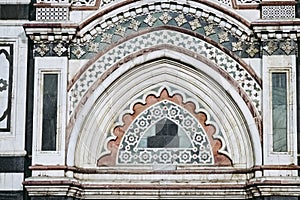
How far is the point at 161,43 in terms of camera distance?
36.9 feet

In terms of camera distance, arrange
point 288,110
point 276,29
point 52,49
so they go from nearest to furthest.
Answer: point 288,110
point 276,29
point 52,49

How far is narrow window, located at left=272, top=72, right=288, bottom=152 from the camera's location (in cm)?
1079

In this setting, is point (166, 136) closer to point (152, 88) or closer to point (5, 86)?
point (152, 88)

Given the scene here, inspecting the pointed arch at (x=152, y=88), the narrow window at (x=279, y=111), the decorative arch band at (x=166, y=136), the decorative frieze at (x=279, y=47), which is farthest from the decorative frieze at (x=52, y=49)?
the narrow window at (x=279, y=111)

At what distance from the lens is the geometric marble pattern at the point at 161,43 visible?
1107cm

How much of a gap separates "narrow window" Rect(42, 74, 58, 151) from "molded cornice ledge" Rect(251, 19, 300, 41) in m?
2.59

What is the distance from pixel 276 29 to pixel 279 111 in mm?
1017

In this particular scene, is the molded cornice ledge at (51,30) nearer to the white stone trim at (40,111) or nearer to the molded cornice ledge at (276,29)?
the white stone trim at (40,111)

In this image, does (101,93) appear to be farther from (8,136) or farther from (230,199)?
(230,199)

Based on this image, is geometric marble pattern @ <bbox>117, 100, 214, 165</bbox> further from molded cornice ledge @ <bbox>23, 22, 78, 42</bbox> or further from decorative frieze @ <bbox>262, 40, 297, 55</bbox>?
molded cornice ledge @ <bbox>23, 22, 78, 42</bbox>

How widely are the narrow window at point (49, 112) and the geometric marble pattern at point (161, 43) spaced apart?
0.70ft

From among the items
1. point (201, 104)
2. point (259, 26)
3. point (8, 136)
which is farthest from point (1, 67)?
point (259, 26)

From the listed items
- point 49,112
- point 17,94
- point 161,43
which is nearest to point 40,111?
point 49,112

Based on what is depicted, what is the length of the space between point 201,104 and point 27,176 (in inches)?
92.7
